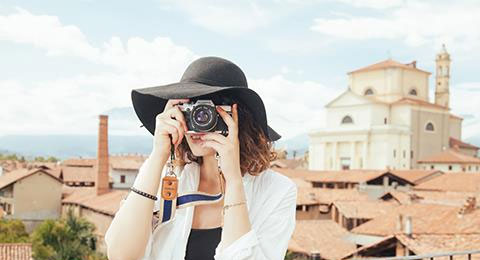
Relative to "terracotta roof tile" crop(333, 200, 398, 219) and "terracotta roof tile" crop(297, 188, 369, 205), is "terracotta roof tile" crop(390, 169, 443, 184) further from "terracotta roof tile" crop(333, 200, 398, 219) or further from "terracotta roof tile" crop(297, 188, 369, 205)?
"terracotta roof tile" crop(333, 200, 398, 219)

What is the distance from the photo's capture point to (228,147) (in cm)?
142

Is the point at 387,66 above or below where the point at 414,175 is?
above

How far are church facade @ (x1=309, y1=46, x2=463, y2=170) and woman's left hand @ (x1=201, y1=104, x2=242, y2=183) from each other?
42.4m

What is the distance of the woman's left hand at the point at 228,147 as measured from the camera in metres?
1.42

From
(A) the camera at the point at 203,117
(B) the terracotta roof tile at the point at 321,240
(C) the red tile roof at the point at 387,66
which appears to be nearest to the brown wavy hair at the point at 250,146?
(A) the camera at the point at 203,117

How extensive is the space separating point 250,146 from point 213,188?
159mm

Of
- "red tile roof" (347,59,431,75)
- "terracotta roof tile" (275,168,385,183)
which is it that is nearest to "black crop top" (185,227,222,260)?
"terracotta roof tile" (275,168,385,183)

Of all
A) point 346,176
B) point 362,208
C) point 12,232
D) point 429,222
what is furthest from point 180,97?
point 346,176

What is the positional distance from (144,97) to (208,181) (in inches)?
11.7

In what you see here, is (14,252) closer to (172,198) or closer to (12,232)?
(12,232)

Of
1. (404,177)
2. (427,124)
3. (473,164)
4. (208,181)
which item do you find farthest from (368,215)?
(427,124)

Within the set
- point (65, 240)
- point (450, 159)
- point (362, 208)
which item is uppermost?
point (450, 159)

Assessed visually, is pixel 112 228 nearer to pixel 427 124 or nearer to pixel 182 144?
pixel 182 144

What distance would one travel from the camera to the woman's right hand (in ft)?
4.74
